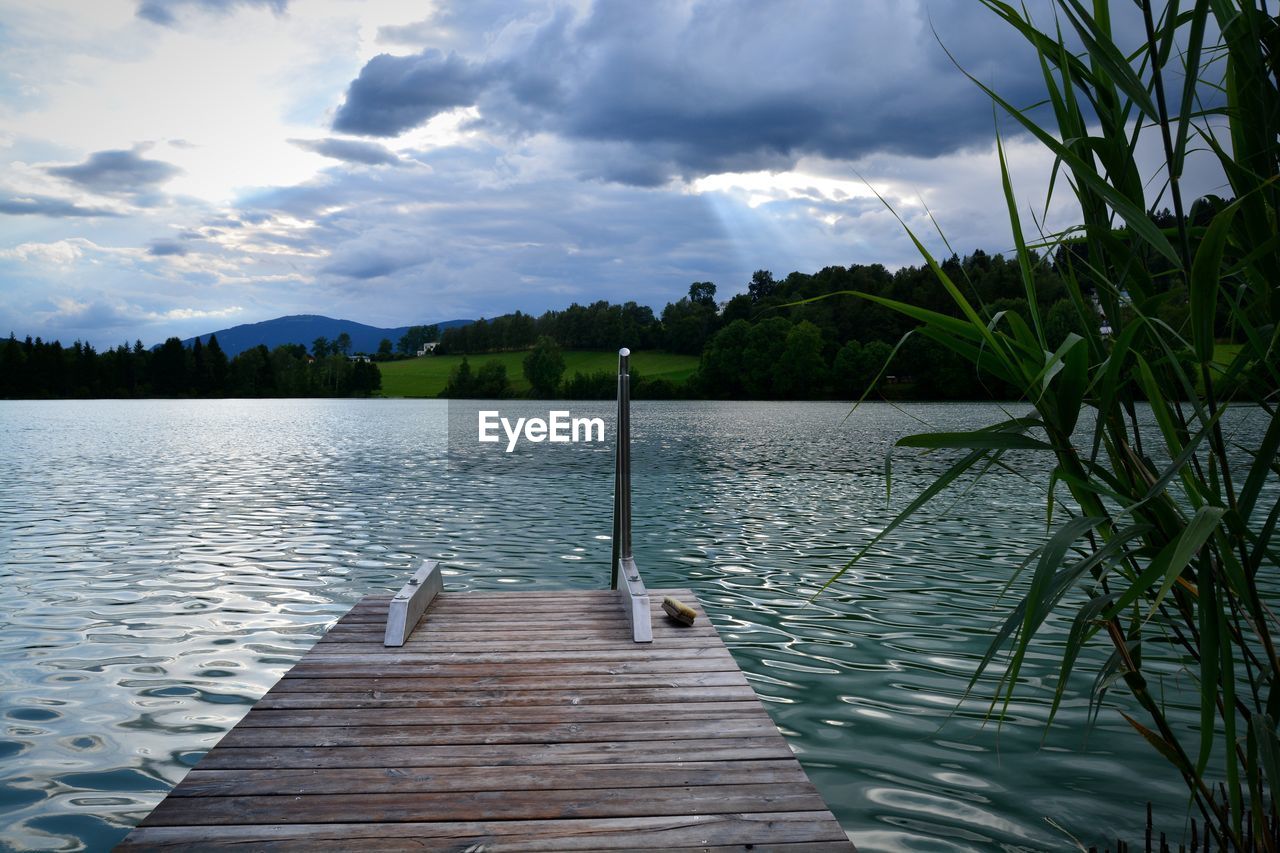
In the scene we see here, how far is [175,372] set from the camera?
102125 mm

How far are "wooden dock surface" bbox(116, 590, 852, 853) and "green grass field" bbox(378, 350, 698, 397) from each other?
77788 mm

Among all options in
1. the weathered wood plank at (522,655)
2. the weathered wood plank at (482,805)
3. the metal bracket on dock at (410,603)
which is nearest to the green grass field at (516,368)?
the metal bracket on dock at (410,603)

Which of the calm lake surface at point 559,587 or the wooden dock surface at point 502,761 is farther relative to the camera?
the calm lake surface at point 559,587

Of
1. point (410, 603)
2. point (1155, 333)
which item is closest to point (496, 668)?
point (410, 603)

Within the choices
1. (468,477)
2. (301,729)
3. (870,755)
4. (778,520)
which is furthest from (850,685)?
(468,477)

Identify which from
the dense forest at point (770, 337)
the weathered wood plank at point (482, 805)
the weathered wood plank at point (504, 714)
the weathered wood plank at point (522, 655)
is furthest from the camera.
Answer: the dense forest at point (770, 337)

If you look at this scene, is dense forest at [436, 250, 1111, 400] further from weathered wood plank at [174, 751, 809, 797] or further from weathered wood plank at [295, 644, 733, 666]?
weathered wood plank at [174, 751, 809, 797]

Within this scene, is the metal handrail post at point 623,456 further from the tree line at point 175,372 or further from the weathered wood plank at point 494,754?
the tree line at point 175,372

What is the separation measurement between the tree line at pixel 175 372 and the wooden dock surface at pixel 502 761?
108026mm

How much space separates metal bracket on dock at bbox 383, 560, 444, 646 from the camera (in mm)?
4266

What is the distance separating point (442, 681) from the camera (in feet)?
12.0

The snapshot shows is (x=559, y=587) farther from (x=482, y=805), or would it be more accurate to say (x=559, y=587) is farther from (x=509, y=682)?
(x=482, y=805)

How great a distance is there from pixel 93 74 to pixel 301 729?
42.8 m

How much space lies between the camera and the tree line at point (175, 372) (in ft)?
307
